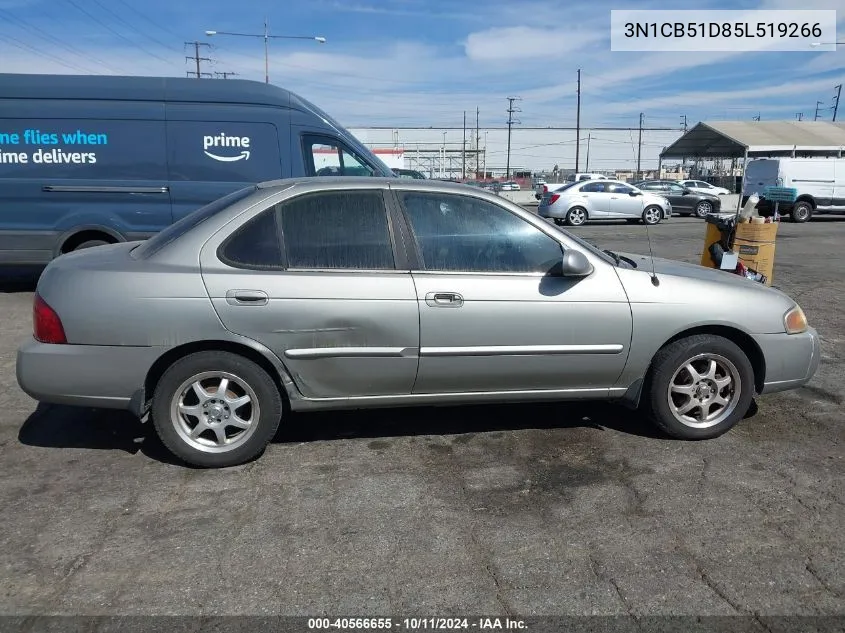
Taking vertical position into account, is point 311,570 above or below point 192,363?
below

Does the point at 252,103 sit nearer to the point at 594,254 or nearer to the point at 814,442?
the point at 594,254

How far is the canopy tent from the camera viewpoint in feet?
130

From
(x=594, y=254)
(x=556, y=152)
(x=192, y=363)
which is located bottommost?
(x=192, y=363)

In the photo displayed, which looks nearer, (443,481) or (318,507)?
(318,507)

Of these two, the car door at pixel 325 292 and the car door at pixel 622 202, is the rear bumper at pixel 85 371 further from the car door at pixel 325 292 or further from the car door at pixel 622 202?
the car door at pixel 622 202

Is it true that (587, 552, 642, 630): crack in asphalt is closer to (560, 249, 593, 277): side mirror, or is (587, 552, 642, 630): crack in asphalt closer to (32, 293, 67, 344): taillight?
(560, 249, 593, 277): side mirror

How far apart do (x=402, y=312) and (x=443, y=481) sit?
3.05ft

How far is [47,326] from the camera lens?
11.8 feet

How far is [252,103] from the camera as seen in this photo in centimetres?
815

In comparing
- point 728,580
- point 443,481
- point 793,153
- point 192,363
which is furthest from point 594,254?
point 793,153

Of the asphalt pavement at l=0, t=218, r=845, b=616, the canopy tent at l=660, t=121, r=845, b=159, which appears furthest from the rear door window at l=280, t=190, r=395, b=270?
the canopy tent at l=660, t=121, r=845, b=159

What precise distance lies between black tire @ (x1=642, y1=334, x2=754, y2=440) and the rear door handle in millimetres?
2303

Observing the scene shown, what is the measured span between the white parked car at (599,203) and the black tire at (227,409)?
18.8 metres

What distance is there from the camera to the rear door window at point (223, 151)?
8070mm
